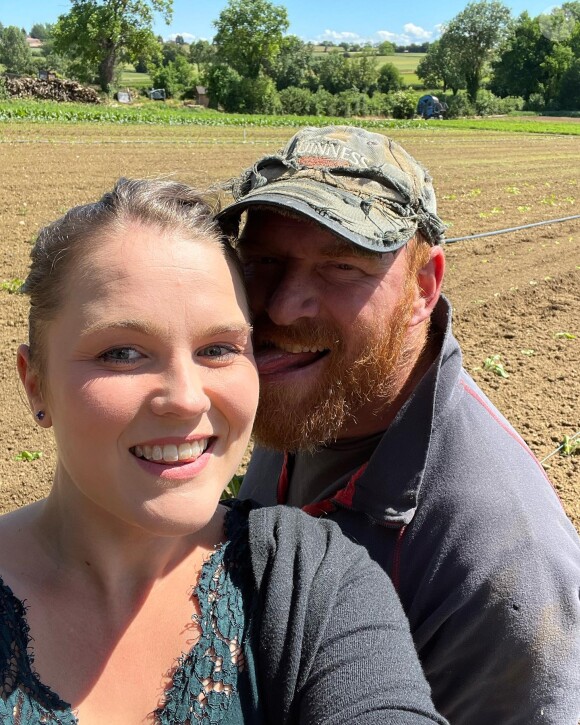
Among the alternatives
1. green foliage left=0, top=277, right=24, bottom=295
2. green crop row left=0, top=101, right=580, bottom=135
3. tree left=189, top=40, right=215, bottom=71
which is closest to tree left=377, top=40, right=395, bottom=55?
tree left=189, top=40, right=215, bottom=71

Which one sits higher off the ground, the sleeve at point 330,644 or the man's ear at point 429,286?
the man's ear at point 429,286

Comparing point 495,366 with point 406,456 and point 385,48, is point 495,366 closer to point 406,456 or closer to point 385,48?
point 406,456

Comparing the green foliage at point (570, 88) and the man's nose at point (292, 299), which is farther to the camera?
the green foliage at point (570, 88)

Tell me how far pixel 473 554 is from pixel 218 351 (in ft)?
2.89

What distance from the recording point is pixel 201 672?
132 centimetres

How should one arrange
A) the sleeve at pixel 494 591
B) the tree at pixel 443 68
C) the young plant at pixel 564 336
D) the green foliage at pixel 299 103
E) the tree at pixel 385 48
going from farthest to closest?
1. the tree at pixel 385 48
2. the tree at pixel 443 68
3. the green foliage at pixel 299 103
4. the young plant at pixel 564 336
5. the sleeve at pixel 494 591

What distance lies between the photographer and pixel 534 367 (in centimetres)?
721

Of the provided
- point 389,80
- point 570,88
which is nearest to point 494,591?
point 389,80

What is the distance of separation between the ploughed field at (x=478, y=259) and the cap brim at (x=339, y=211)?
11.1 inches

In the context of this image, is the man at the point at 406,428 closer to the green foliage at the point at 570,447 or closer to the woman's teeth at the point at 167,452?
the woman's teeth at the point at 167,452

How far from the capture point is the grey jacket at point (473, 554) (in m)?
1.78

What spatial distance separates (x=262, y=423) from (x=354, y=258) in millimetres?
582

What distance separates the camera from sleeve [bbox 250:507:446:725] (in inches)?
49.4

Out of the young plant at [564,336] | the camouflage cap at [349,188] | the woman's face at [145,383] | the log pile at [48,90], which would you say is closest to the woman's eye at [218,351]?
the woman's face at [145,383]
